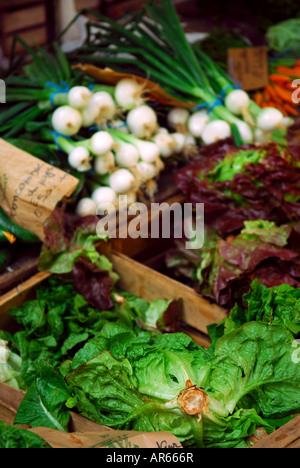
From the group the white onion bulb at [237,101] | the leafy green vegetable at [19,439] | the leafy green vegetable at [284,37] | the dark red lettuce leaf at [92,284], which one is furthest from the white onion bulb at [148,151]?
the leafy green vegetable at [284,37]

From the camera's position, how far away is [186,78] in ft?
9.15

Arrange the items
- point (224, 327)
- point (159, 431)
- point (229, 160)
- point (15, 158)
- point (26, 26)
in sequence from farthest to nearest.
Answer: point (26, 26), point (229, 160), point (15, 158), point (224, 327), point (159, 431)

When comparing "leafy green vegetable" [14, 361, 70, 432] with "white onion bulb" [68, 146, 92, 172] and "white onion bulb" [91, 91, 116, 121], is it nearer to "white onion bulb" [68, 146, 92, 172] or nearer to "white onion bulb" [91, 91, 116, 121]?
"white onion bulb" [68, 146, 92, 172]

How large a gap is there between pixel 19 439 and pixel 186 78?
2.16 meters

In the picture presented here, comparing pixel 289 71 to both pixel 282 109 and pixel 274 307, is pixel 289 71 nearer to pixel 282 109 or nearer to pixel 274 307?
pixel 282 109

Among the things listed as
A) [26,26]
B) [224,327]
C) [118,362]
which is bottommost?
[224,327]

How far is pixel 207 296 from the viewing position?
1.92 meters

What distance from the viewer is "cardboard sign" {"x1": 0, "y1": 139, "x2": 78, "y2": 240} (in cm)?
200

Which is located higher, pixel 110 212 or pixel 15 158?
pixel 15 158

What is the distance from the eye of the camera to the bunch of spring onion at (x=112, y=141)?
2283mm

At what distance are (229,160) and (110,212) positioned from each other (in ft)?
1.88
